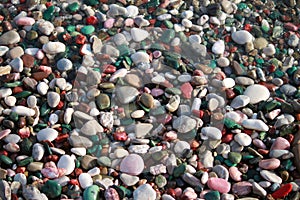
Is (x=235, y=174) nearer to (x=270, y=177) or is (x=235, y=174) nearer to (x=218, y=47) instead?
(x=270, y=177)

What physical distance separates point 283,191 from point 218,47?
0.44 metres

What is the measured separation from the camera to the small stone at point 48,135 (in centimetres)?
122

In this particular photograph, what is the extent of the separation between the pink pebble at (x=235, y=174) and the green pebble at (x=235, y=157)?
2 cm

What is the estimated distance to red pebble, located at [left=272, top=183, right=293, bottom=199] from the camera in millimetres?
1183

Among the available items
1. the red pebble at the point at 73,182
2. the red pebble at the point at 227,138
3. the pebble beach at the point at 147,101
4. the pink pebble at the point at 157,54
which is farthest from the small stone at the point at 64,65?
the red pebble at the point at 227,138

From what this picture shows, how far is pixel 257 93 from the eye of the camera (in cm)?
136

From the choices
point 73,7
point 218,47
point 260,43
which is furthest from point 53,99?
point 260,43

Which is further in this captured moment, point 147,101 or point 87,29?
point 87,29

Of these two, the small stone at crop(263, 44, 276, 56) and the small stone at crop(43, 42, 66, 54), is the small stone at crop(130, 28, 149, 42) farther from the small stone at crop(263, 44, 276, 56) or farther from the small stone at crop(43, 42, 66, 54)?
the small stone at crop(263, 44, 276, 56)

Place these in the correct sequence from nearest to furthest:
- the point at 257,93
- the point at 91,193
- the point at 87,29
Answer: the point at 91,193 → the point at 257,93 → the point at 87,29

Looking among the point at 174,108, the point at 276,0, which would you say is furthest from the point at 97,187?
the point at 276,0

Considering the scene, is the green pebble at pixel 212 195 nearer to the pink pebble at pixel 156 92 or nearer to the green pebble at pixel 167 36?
the pink pebble at pixel 156 92

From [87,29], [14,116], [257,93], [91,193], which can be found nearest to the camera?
[91,193]

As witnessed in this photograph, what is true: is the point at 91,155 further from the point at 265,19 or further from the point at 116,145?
the point at 265,19
